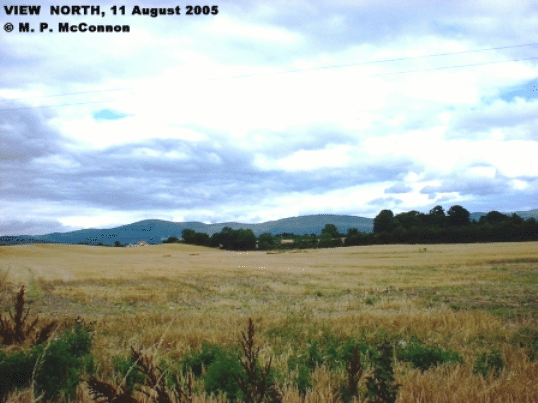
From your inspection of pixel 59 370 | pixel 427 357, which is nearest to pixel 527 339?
pixel 427 357

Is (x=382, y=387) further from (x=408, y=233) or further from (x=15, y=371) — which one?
(x=408, y=233)

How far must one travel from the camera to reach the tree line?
102 m

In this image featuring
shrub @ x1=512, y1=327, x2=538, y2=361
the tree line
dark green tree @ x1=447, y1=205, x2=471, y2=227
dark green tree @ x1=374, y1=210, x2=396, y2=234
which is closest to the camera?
shrub @ x1=512, y1=327, x2=538, y2=361

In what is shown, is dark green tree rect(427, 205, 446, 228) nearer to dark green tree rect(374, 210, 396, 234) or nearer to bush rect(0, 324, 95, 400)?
dark green tree rect(374, 210, 396, 234)

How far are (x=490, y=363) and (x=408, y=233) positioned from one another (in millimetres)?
109173

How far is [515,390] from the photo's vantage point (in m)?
4.97

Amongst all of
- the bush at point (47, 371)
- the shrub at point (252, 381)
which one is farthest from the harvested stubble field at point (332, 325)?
the shrub at point (252, 381)

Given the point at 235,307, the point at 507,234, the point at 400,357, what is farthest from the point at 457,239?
the point at 400,357

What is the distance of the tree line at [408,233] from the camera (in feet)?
335

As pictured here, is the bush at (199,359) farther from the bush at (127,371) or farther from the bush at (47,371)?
the bush at (47,371)

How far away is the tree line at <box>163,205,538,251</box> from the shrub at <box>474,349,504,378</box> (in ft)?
327

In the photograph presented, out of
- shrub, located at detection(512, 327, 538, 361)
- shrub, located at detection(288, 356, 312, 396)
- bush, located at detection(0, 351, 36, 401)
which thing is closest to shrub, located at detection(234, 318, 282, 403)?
shrub, located at detection(288, 356, 312, 396)

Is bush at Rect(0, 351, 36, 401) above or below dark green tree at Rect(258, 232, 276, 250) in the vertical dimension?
above

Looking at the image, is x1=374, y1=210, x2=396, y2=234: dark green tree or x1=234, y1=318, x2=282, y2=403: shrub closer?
x1=234, y1=318, x2=282, y2=403: shrub
